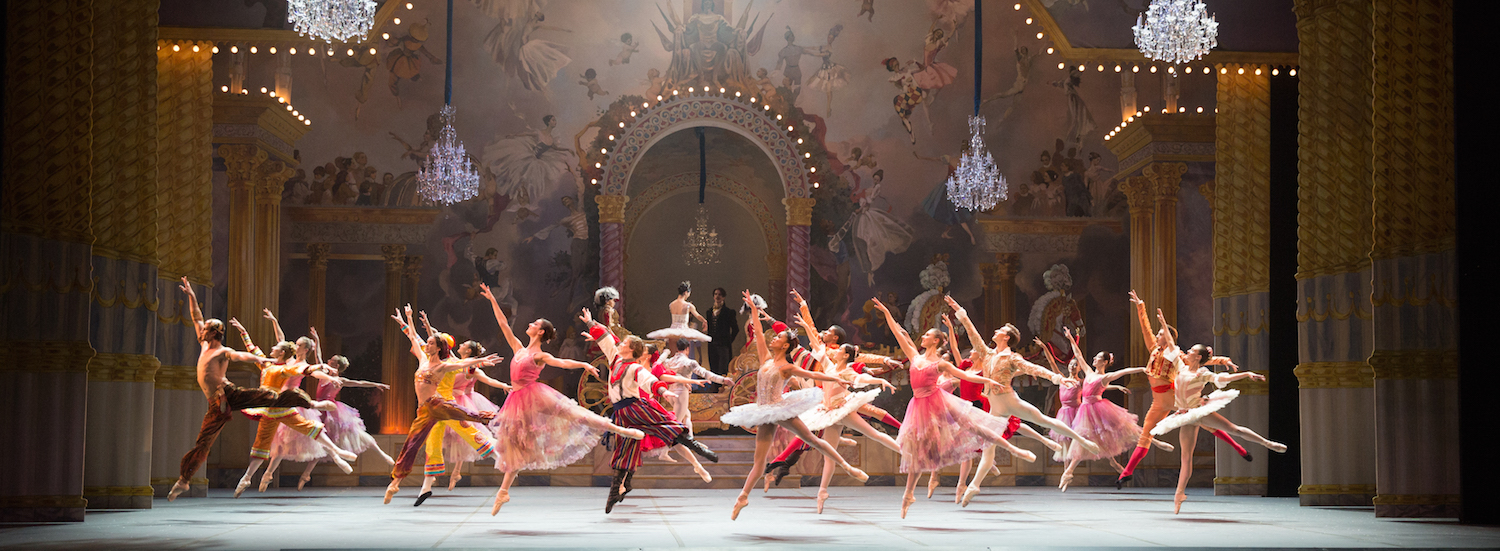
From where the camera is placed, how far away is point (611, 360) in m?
10.2

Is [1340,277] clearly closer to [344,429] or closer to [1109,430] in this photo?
[1109,430]

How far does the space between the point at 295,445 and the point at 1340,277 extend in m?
9.98

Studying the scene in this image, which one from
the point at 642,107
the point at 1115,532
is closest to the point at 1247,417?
the point at 1115,532

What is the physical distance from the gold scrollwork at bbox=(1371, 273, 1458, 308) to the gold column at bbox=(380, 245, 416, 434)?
43.7 feet

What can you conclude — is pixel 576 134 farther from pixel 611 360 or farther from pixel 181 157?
pixel 611 360

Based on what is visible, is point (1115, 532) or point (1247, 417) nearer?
point (1115, 532)

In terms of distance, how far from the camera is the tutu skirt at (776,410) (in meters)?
9.07

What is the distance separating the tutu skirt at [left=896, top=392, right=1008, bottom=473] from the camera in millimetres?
9531

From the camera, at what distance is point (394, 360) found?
1869 centimetres

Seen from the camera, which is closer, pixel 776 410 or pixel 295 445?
pixel 776 410

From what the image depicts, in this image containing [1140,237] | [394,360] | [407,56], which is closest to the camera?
[1140,237]

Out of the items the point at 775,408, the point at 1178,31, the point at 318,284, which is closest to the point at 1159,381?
the point at 1178,31

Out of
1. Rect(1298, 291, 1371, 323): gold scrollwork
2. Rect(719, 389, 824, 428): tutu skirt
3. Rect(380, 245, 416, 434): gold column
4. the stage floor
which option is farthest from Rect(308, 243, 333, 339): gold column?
Rect(1298, 291, 1371, 323): gold scrollwork

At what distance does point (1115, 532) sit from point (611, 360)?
422 centimetres
